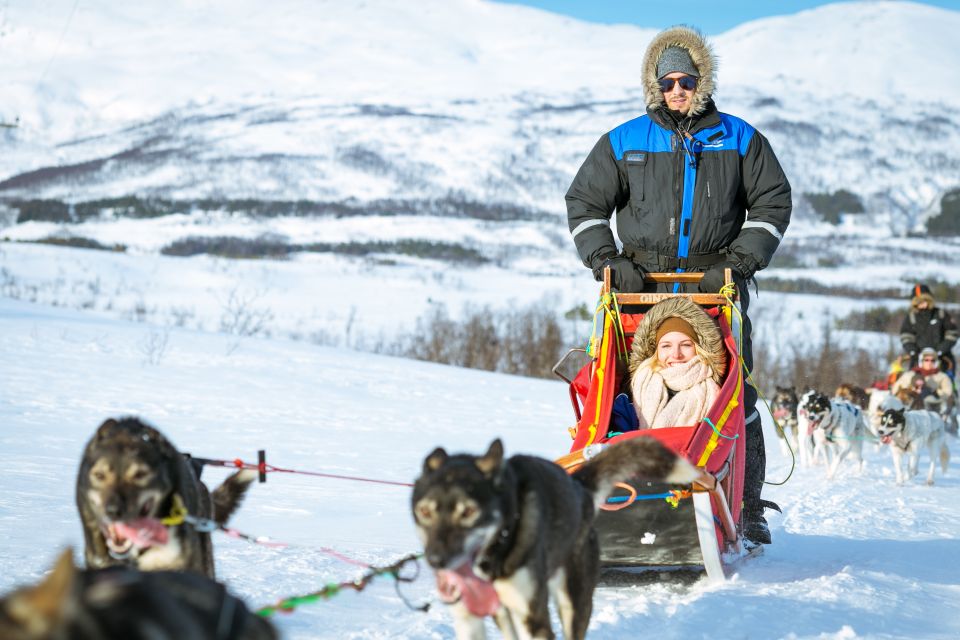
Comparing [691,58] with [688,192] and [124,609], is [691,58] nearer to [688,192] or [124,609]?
[688,192]

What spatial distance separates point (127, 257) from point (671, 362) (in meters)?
29.6

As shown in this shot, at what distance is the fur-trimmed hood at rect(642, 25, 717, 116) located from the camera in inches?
161

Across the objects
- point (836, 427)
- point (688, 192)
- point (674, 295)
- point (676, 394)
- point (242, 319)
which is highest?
point (688, 192)

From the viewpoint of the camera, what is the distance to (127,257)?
3098 centimetres

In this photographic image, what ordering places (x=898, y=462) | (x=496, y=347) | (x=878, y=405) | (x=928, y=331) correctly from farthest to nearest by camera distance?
1. (x=496, y=347)
2. (x=928, y=331)
3. (x=878, y=405)
4. (x=898, y=462)

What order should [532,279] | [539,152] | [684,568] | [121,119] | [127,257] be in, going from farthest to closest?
[121,119], [539,152], [532,279], [127,257], [684,568]

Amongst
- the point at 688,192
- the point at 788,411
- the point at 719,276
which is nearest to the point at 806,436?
the point at 788,411

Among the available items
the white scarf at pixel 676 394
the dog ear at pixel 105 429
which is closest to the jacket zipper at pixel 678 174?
the white scarf at pixel 676 394

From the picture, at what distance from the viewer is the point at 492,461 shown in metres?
2.26

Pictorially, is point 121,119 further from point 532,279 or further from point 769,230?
point 769,230

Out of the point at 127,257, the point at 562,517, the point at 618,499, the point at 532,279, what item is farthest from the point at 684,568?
the point at 532,279

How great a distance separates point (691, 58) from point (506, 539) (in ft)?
8.63

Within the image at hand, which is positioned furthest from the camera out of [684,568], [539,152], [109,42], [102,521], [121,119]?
[109,42]

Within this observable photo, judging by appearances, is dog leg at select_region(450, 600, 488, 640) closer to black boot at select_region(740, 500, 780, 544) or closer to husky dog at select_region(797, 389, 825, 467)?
black boot at select_region(740, 500, 780, 544)
